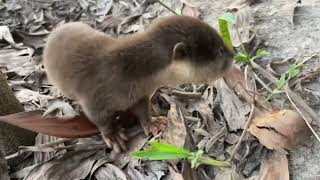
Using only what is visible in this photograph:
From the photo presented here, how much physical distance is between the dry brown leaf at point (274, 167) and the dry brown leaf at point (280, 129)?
5 centimetres

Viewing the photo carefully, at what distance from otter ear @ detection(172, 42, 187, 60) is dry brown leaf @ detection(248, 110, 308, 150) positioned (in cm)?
62

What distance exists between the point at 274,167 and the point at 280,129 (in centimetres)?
24

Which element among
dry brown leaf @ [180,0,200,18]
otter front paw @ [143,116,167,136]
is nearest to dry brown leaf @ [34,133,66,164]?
otter front paw @ [143,116,167,136]

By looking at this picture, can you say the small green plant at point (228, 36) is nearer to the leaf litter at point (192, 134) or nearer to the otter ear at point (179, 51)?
the leaf litter at point (192, 134)

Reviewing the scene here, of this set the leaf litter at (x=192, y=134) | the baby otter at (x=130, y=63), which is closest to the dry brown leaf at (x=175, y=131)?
the leaf litter at (x=192, y=134)

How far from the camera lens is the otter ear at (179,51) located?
10.4ft

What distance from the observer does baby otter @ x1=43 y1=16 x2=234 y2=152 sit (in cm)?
322

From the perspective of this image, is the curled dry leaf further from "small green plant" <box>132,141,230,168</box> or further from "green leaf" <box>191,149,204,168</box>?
"green leaf" <box>191,149,204,168</box>

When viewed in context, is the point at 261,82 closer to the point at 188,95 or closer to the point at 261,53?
the point at 261,53

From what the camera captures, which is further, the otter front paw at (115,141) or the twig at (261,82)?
the twig at (261,82)

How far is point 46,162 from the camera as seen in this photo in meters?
3.41

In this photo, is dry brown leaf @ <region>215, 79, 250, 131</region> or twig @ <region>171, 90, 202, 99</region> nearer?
dry brown leaf @ <region>215, 79, 250, 131</region>

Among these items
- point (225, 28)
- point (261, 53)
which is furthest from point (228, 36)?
point (261, 53)

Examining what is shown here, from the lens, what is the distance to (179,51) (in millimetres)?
3201
